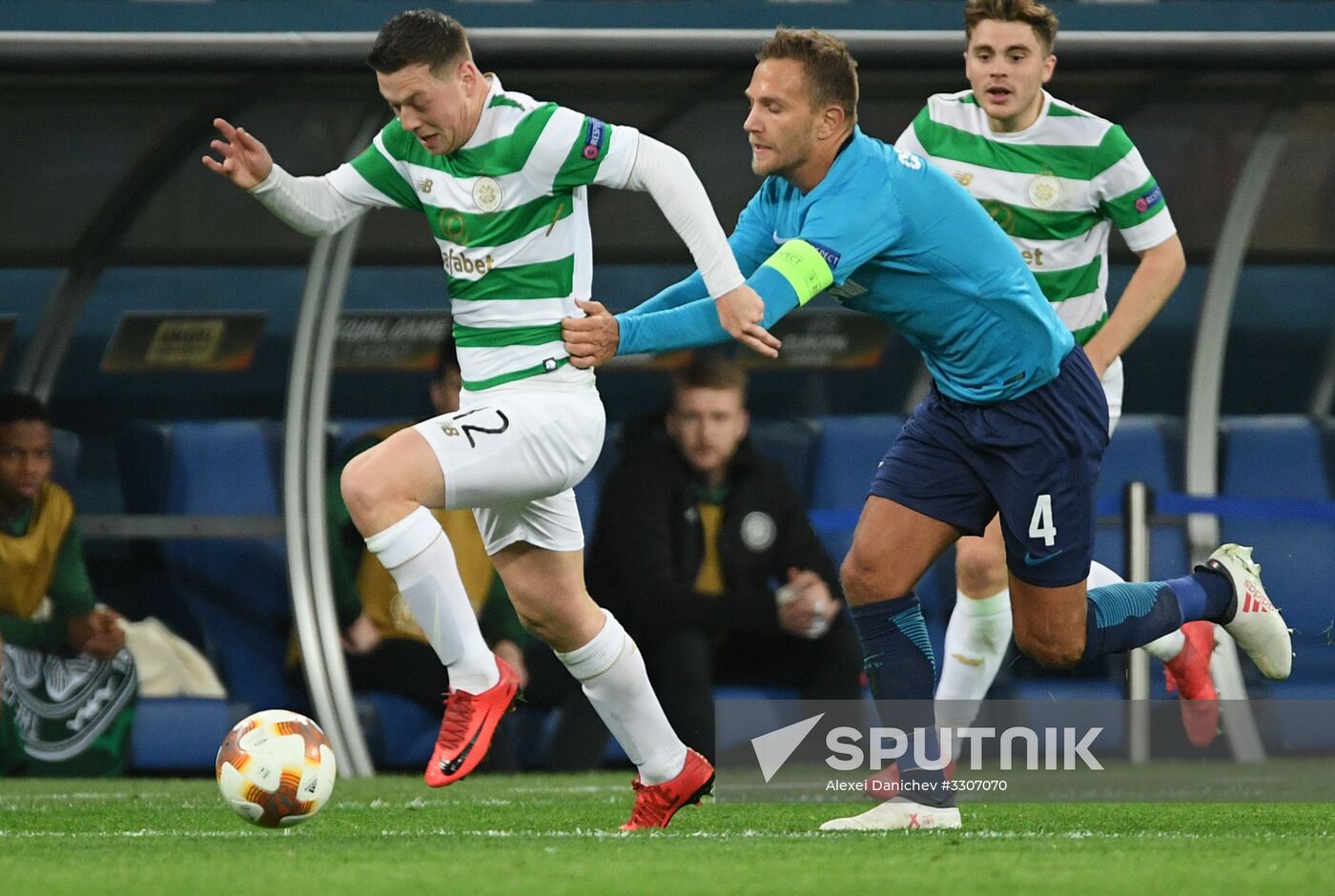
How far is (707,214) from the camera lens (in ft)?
16.3

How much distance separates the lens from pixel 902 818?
4.86 m

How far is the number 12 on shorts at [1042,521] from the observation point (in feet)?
16.0

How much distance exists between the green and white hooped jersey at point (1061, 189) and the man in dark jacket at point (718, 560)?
2111mm

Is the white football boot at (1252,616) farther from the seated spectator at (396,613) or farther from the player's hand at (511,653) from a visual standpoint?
the seated spectator at (396,613)

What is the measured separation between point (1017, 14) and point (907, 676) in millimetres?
1872

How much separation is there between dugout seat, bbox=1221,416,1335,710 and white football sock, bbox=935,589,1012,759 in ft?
6.06

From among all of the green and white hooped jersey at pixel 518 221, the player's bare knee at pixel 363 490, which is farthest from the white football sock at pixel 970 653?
the player's bare knee at pixel 363 490

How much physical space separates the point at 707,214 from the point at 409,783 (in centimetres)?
299

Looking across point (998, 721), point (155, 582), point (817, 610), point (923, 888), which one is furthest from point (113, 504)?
point (923, 888)

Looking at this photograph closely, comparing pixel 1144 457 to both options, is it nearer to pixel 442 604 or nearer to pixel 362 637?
pixel 362 637

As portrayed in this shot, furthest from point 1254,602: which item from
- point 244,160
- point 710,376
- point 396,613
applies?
point 396,613

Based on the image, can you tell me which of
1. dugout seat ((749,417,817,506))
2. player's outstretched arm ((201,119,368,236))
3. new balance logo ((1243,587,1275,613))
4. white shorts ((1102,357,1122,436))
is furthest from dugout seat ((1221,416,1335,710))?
player's outstretched arm ((201,119,368,236))

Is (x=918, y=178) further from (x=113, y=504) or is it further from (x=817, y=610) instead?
(x=113, y=504)

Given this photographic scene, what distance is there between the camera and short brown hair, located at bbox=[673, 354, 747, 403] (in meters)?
7.92
